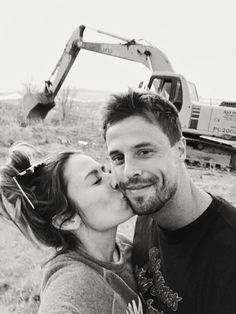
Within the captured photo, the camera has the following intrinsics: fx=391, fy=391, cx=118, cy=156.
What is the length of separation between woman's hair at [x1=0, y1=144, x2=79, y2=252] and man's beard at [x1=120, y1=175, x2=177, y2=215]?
36 cm

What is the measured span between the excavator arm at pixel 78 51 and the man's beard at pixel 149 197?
1054 centimetres

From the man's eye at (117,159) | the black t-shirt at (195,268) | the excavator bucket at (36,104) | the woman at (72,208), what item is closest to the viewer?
the black t-shirt at (195,268)

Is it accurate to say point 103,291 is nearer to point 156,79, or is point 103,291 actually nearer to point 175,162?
point 175,162

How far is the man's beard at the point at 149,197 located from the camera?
250 cm

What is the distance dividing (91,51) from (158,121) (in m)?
12.4

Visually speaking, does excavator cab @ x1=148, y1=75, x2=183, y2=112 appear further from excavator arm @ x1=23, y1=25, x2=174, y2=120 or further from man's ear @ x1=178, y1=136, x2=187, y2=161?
man's ear @ x1=178, y1=136, x2=187, y2=161

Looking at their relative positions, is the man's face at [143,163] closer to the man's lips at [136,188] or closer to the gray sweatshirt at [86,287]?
the man's lips at [136,188]

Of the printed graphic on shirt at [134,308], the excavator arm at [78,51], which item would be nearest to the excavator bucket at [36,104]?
the excavator arm at [78,51]

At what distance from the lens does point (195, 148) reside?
12.7 meters

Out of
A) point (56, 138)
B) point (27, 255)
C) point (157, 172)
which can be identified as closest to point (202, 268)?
point (157, 172)

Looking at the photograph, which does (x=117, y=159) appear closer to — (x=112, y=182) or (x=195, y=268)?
(x=112, y=182)

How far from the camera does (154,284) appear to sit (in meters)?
2.42

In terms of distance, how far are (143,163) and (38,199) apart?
28.2 inches

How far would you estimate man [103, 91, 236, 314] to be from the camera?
2059 mm
